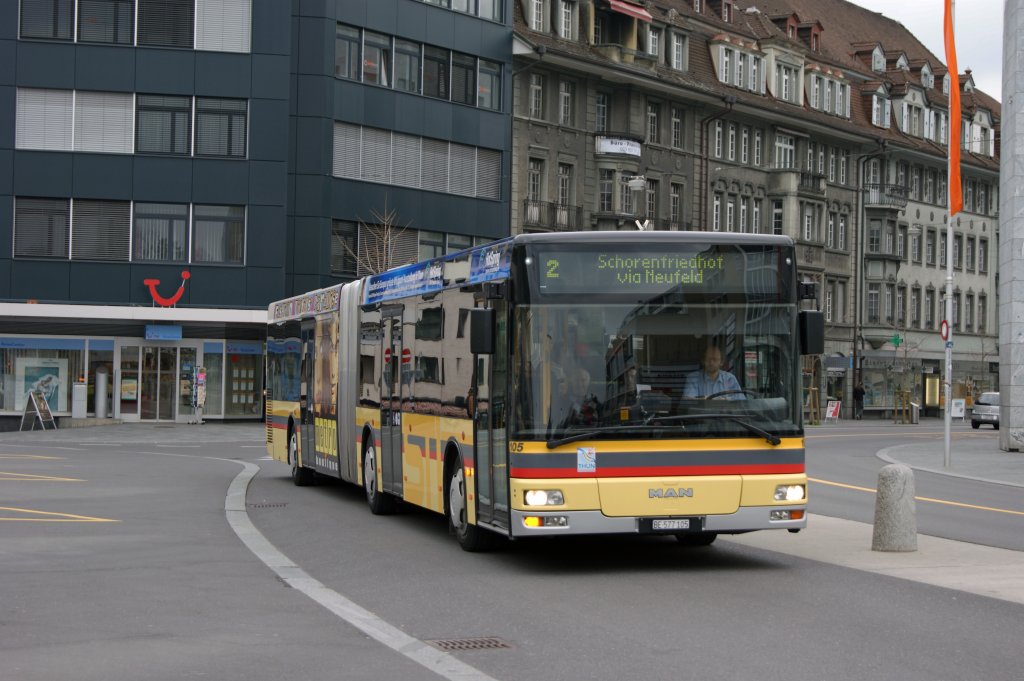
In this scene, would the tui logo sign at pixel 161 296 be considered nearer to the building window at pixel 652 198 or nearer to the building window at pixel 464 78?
the building window at pixel 464 78

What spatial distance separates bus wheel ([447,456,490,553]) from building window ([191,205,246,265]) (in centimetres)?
3541

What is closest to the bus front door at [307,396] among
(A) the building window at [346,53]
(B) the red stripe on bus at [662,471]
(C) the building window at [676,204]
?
(B) the red stripe on bus at [662,471]

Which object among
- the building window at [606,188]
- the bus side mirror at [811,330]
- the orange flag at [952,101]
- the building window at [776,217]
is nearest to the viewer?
the bus side mirror at [811,330]

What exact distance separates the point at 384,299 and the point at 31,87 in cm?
3314

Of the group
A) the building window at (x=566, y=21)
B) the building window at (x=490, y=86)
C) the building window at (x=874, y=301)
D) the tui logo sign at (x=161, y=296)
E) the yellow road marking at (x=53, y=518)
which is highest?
the building window at (x=566, y=21)

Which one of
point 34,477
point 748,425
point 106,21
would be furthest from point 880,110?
point 748,425

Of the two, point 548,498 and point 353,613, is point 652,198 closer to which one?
point 548,498

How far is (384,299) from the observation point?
18156 millimetres

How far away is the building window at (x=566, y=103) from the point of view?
59312 mm

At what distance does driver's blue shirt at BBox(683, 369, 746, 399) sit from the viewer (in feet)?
42.2

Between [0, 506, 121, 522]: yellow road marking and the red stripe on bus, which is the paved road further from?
the red stripe on bus

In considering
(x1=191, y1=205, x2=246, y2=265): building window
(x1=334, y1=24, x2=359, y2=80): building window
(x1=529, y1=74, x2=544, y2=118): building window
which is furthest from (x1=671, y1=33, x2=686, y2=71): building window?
(x1=191, y1=205, x2=246, y2=265): building window

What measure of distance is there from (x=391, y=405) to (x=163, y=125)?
3335 centimetres

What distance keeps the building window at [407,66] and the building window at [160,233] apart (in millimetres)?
8740
